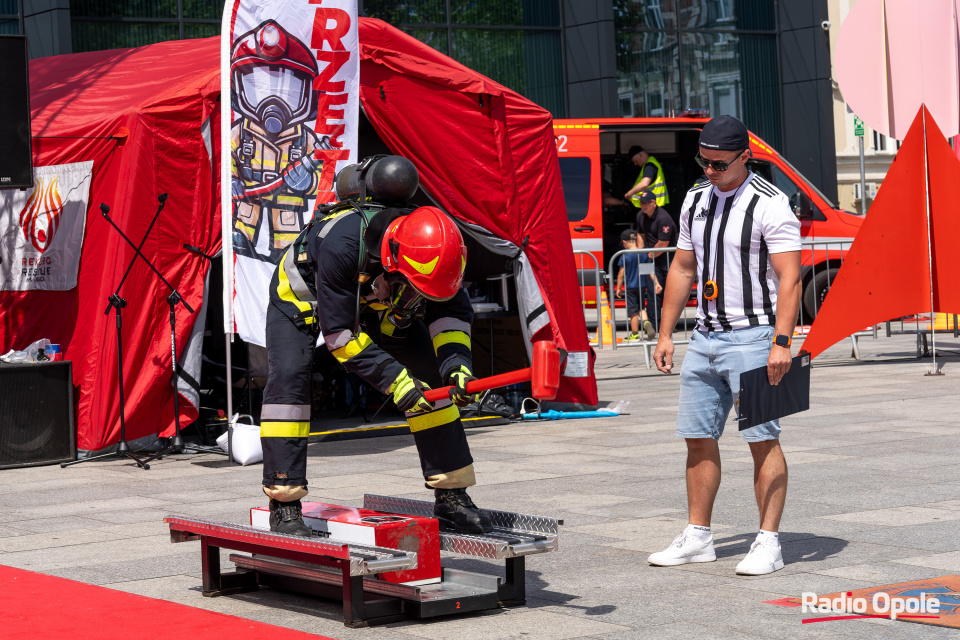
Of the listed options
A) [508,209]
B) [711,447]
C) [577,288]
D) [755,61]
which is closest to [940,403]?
[577,288]

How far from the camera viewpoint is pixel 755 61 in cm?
2700

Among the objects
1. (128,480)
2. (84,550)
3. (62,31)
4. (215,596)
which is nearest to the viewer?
(215,596)

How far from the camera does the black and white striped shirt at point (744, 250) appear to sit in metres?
5.87

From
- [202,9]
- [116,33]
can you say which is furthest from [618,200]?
[116,33]

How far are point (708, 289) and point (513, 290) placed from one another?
703cm

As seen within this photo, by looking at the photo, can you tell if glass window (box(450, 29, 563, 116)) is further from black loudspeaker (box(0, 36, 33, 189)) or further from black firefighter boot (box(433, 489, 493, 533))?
black firefighter boot (box(433, 489, 493, 533))

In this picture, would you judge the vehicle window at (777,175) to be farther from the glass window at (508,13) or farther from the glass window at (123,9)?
the glass window at (123,9)

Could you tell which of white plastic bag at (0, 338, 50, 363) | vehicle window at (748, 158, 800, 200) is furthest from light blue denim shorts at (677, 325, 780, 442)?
vehicle window at (748, 158, 800, 200)

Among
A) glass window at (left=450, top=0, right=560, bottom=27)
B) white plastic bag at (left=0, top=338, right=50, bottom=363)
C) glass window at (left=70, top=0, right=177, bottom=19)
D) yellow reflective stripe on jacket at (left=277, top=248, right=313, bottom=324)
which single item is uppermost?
glass window at (left=450, top=0, right=560, bottom=27)

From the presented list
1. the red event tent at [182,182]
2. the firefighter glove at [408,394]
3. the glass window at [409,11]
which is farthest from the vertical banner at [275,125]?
the glass window at [409,11]

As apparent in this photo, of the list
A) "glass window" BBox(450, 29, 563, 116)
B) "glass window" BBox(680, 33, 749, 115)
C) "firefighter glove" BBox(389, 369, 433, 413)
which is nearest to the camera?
"firefighter glove" BBox(389, 369, 433, 413)

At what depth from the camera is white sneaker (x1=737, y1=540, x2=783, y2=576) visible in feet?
18.8

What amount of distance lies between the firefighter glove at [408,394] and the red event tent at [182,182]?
18.7ft

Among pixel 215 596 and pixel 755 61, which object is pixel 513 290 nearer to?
pixel 215 596
